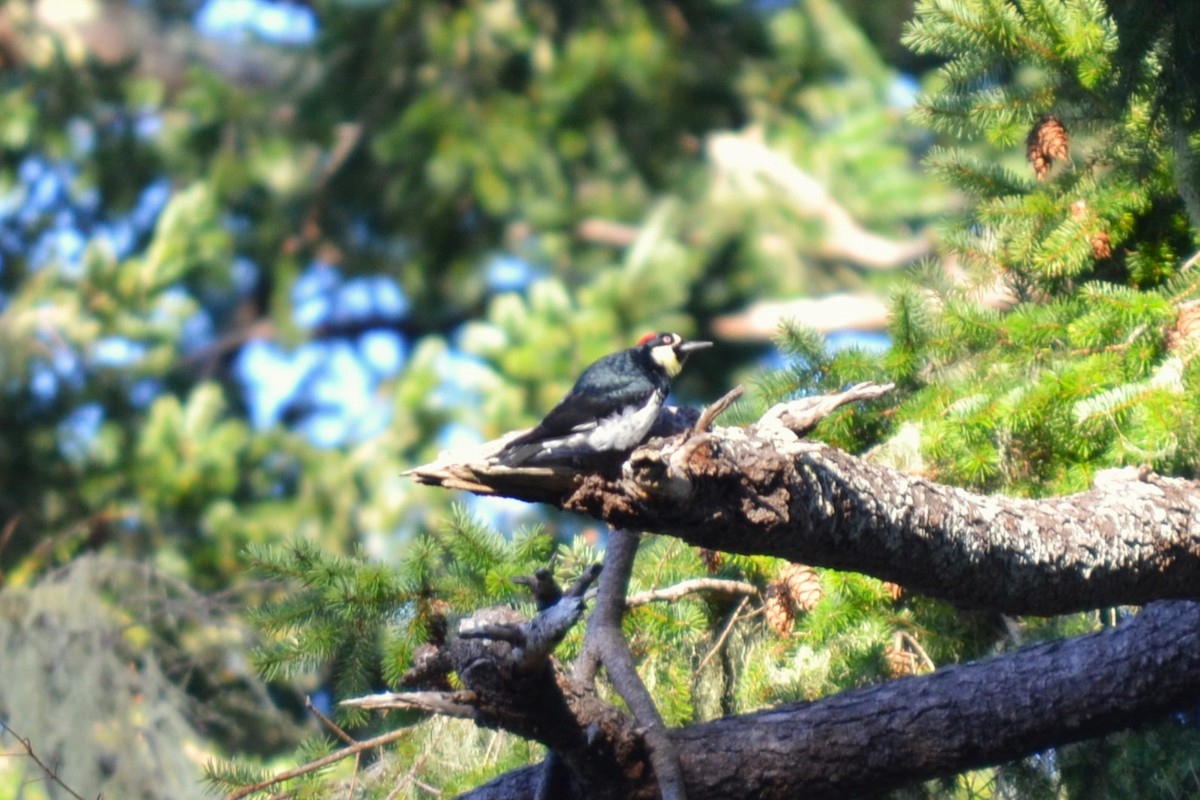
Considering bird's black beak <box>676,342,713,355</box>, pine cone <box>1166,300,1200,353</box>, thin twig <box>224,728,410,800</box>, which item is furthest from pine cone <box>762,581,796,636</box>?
pine cone <box>1166,300,1200,353</box>

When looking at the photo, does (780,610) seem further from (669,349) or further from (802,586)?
(669,349)

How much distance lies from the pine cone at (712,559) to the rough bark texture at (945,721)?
28.5 inches

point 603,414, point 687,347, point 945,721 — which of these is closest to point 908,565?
point 945,721

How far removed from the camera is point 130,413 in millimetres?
9758

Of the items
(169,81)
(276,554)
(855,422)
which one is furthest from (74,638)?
(169,81)

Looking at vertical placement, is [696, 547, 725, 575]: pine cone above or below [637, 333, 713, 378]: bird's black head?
below

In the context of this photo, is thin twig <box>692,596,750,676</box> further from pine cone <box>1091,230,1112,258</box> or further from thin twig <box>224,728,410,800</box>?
pine cone <box>1091,230,1112,258</box>

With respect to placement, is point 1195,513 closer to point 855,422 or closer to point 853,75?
point 855,422

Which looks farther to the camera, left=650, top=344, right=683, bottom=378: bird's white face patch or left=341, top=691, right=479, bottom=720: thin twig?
left=650, top=344, right=683, bottom=378: bird's white face patch

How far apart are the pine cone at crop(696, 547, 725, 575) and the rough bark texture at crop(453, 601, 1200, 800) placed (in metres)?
0.72

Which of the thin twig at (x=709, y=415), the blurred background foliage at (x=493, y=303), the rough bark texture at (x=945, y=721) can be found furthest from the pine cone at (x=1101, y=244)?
the thin twig at (x=709, y=415)

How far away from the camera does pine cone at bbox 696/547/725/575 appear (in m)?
3.74

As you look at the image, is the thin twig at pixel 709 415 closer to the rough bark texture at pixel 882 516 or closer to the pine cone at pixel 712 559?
the rough bark texture at pixel 882 516

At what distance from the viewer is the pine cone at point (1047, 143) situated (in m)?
3.97
